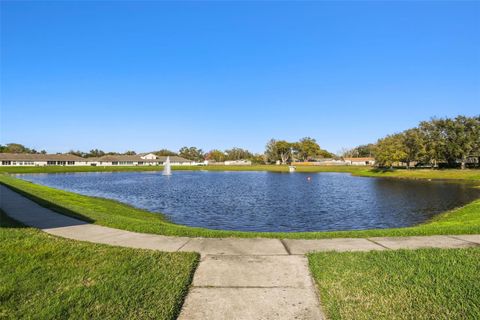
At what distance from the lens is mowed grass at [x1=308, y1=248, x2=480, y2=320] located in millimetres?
4441

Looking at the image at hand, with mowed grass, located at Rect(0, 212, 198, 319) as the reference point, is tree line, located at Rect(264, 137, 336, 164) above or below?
above

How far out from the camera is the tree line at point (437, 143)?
75688mm

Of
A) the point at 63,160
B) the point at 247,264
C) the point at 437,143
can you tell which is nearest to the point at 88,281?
the point at 247,264

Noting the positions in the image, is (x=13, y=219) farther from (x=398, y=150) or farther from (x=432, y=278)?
(x=398, y=150)

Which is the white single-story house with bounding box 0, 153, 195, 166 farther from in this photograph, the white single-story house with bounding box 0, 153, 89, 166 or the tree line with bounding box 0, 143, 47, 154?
the tree line with bounding box 0, 143, 47, 154

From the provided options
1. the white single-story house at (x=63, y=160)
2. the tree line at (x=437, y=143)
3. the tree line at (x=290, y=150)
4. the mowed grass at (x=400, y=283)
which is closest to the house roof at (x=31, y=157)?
the white single-story house at (x=63, y=160)

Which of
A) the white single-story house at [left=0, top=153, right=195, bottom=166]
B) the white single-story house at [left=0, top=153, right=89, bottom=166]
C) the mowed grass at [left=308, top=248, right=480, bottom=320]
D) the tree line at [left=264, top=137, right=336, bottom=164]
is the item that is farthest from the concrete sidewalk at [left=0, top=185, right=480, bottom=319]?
the tree line at [left=264, top=137, right=336, bottom=164]

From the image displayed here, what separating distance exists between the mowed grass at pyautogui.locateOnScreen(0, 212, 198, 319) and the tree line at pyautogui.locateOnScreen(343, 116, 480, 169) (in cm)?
8142

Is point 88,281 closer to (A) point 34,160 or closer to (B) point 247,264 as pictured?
(B) point 247,264

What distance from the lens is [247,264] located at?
21.4 feet

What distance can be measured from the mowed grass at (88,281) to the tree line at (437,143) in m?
81.4

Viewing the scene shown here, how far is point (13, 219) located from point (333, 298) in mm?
10764

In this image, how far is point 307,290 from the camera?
527 centimetres

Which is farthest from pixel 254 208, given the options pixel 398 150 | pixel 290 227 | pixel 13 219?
pixel 398 150
